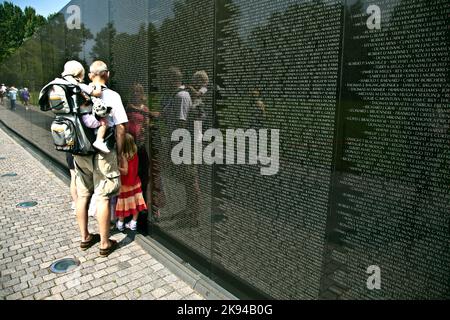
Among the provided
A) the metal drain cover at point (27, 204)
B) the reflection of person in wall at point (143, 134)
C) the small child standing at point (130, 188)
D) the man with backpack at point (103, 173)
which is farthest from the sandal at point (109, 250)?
the metal drain cover at point (27, 204)

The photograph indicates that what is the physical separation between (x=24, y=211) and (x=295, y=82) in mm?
5250

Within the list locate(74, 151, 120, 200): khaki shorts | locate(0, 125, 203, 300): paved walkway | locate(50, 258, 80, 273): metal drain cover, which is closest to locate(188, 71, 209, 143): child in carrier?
locate(74, 151, 120, 200): khaki shorts

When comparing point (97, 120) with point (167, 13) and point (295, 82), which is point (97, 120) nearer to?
point (167, 13)

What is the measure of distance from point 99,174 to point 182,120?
1230mm

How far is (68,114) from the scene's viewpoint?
3689mm

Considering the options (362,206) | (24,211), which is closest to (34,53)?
(24,211)

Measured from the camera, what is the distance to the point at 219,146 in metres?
3.27

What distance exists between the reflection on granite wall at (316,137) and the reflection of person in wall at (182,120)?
2 centimetres

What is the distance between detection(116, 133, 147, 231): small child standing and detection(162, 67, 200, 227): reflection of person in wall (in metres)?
0.76

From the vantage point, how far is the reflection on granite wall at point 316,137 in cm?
191

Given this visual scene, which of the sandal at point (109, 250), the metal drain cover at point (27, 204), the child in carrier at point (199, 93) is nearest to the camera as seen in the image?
the child in carrier at point (199, 93)

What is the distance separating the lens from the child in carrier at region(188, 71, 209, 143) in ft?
11.1

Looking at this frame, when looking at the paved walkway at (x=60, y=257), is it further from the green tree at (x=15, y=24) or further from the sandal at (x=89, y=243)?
the green tree at (x=15, y=24)

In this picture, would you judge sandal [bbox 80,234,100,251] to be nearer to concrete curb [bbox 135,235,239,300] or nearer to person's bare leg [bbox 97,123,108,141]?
concrete curb [bbox 135,235,239,300]
